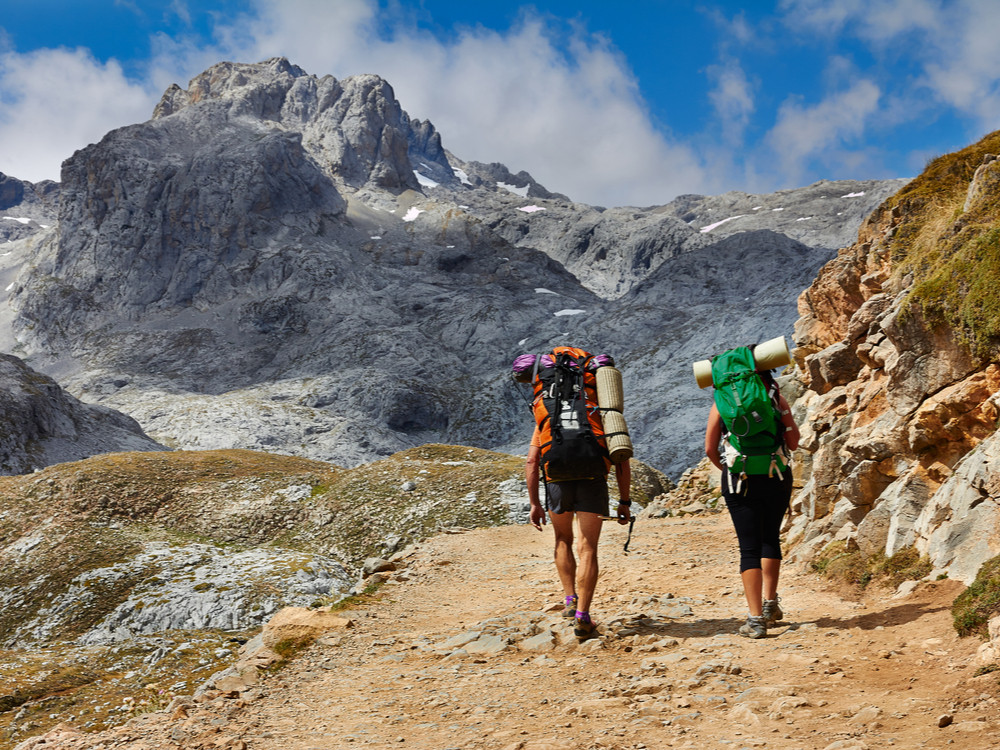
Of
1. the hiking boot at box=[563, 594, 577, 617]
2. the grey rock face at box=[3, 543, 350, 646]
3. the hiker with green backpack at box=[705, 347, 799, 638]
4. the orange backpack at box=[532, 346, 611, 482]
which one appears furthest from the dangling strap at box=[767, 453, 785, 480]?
the grey rock face at box=[3, 543, 350, 646]

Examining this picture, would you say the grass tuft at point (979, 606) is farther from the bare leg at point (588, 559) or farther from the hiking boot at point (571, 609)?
the hiking boot at point (571, 609)

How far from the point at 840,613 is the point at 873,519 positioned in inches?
88.9

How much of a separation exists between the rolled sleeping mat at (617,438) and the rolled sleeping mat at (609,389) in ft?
0.32

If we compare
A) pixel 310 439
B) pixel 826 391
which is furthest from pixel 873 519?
pixel 310 439

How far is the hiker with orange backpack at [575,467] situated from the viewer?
7.86 m

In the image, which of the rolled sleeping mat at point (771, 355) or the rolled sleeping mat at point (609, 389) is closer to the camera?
the rolled sleeping mat at point (771, 355)

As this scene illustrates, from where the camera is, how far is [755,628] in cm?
722

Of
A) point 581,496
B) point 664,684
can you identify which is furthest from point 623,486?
point 664,684

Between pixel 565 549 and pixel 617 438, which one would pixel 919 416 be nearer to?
pixel 617 438

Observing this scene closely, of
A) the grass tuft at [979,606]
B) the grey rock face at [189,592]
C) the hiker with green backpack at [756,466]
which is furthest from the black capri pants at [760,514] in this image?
the grey rock face at [189,592]

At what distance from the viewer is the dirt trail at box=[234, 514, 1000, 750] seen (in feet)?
15.8

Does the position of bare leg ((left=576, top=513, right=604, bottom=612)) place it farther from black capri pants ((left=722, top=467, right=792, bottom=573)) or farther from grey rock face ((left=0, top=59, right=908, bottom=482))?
grey rock face ((left=0, top=59, right=908, bottom=482))

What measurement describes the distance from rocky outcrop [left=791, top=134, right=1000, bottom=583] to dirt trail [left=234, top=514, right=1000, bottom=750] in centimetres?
101

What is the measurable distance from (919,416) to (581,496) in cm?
551
